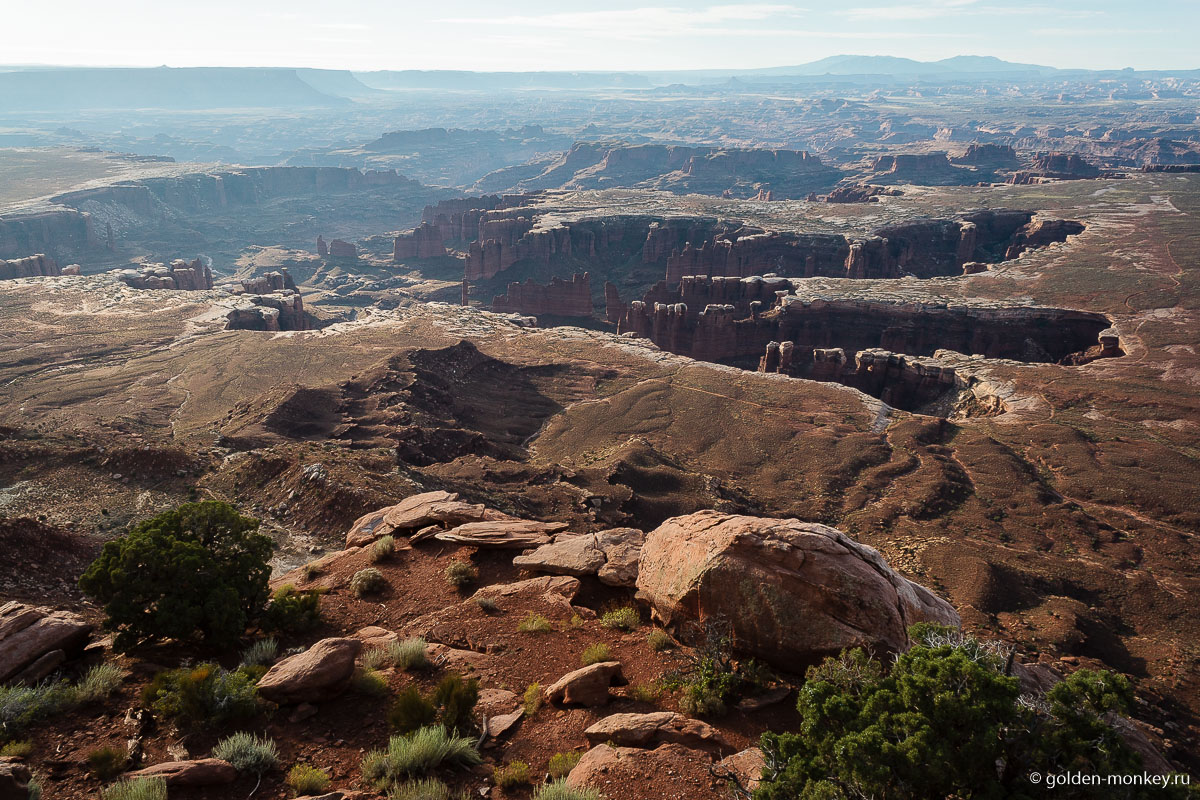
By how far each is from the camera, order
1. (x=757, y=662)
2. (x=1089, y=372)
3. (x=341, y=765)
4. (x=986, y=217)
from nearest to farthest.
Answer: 1. (x=341, y=765)
2. (x=757, y=662)
3. (x=1089, y=372)
4. (x=986, y=217)

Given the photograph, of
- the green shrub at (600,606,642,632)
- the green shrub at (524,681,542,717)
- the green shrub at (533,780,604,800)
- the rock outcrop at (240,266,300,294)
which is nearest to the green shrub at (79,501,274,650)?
the green shrub at (524,681,542,717)

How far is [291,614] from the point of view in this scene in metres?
18.1

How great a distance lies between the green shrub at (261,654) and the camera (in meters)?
15.9

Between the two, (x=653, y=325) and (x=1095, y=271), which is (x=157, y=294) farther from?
(x=1095, y=271)

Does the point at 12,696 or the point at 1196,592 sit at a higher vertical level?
the point at 12,696

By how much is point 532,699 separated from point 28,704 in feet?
30.0

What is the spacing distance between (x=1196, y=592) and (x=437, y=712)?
146ft

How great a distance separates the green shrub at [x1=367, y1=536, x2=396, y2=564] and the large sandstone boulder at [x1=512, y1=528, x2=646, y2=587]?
4.34 meters

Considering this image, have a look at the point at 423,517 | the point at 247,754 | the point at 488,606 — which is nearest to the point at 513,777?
the point at 247,754

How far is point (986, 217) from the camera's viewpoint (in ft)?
490

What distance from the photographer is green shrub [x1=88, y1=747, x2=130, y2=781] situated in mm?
11727

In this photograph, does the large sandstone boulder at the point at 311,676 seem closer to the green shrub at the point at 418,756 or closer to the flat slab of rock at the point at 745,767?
the green shrub at the point at 418,756

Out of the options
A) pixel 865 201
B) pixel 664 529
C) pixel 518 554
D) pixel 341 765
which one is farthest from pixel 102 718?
pixel 865 201

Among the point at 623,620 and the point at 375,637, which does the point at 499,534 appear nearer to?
the point at 375,637
